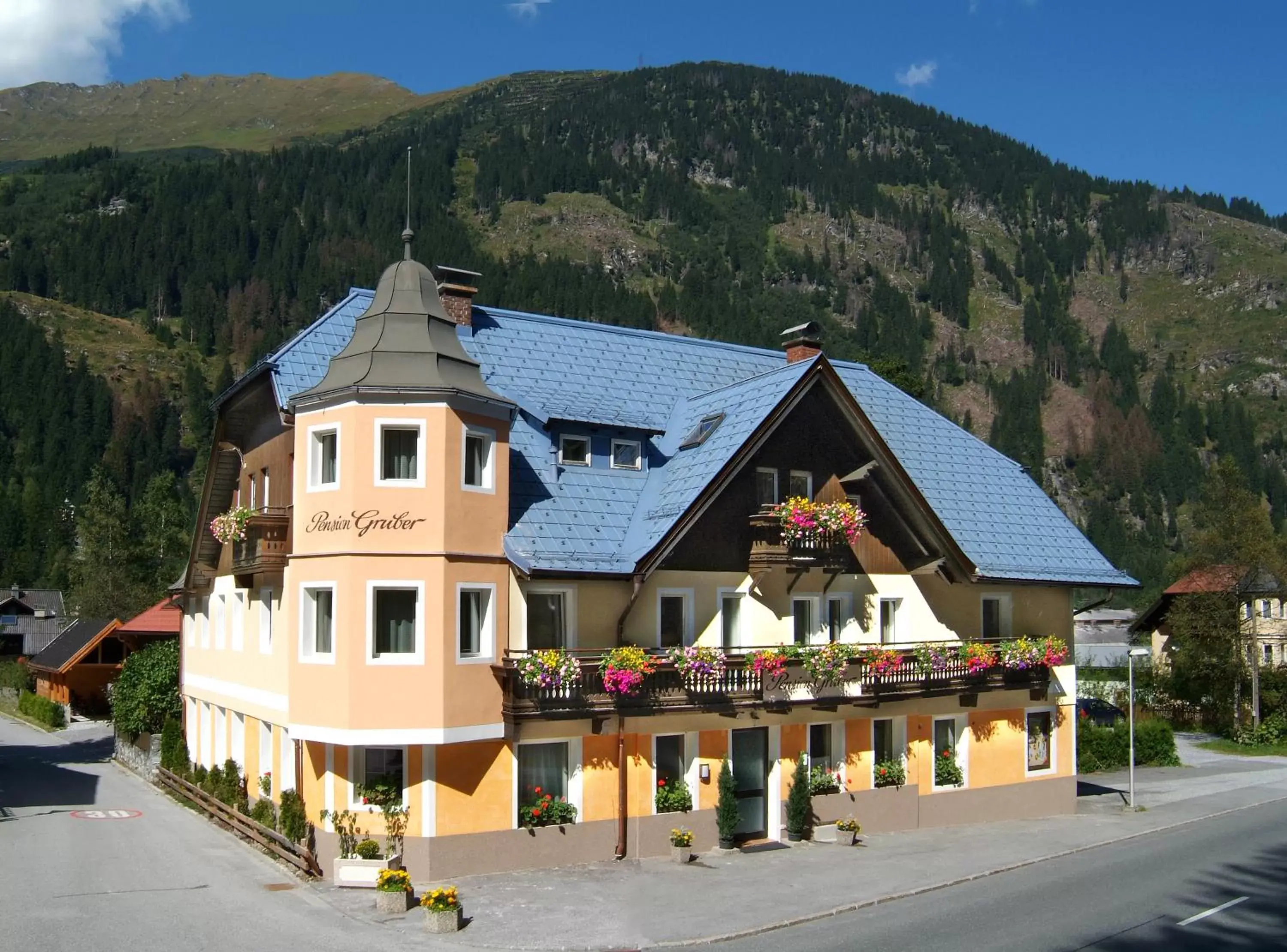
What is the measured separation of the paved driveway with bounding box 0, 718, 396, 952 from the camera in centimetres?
1970

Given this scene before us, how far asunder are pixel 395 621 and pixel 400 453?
3278 millimetres

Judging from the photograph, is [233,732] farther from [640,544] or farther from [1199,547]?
[1199,547]

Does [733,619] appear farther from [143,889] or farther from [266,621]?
[143,889]

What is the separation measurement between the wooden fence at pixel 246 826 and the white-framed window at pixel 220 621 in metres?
3.93

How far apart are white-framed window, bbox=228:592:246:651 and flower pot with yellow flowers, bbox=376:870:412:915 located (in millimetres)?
11484

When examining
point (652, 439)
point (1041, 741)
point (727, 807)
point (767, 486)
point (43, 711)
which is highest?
point (652, 439)

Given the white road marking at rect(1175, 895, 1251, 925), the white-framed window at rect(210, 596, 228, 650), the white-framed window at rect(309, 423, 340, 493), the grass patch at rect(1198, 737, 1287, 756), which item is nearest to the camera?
the white road marking at rect(1175, 895, 1251, 925)

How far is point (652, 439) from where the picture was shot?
29.9m

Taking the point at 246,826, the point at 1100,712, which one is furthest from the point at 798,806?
the point at 1100,712

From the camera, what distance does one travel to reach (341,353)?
25.4 metres

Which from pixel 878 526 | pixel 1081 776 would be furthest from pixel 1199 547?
pixel 878 526

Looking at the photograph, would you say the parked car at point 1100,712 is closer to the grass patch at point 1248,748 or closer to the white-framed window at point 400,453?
the grass patch at point 1248,748

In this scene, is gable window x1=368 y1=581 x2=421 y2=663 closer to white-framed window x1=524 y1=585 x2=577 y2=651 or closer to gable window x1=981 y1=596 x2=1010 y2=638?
white-framed window x1=524 y1=585 x2=577 y2=651

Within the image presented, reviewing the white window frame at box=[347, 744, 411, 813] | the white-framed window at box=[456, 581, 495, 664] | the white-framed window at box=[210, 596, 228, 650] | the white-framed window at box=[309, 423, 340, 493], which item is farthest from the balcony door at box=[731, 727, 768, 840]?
the white-framed window at box=[210, 596, 228, 650]
